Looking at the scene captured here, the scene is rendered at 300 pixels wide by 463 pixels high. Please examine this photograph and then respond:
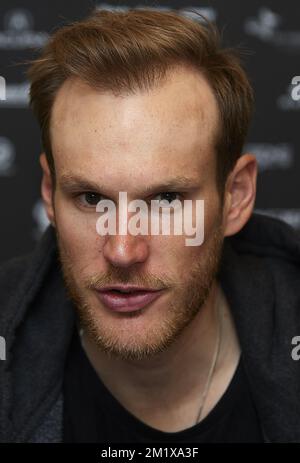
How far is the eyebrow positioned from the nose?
0.26ft

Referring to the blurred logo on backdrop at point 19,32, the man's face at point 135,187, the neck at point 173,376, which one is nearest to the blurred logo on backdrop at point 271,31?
the blurred logo on backdrop at point 19,32

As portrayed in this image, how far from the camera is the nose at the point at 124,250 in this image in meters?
1.06

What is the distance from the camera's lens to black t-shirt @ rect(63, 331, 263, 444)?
1.28 meters

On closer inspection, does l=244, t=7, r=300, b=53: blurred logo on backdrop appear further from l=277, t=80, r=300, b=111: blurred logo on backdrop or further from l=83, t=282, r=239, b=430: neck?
l=83, t=282, r=239, b=430: neck

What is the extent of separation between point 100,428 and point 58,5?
3.80 feet

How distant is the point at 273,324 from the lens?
1347 millimetres

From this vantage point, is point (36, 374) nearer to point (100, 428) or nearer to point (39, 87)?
point (100, 428)

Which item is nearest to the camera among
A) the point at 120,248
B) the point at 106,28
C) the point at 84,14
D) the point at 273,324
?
the point at 120,248

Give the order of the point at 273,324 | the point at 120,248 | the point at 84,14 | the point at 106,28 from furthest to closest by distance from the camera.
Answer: the point at 84,14, the point at 273,324, the point at 106,28, the point at 120,248

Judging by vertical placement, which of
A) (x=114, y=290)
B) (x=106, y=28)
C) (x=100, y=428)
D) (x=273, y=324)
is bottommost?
(x=100, y=428)

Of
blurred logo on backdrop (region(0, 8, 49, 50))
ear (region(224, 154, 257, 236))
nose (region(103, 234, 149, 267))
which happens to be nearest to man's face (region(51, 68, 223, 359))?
nose (region(103, 234, 149, 267))

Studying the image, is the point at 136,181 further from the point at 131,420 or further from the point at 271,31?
the point at 271,31

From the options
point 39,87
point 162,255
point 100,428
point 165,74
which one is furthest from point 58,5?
point 100,428

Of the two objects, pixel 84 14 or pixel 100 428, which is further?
pixel 84 14
